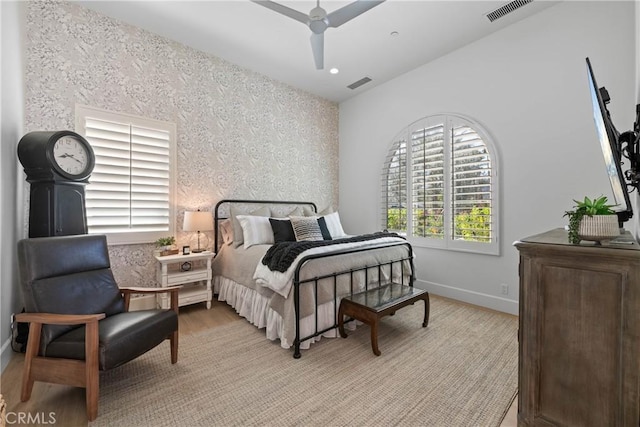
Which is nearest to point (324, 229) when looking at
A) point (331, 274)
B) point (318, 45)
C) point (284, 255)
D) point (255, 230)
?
point (255, 230)

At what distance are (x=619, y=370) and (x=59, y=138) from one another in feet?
12.8

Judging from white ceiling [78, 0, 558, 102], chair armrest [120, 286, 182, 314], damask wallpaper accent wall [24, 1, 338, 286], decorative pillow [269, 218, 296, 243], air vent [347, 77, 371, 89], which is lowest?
chair armrest [120, 286, 182, 314]

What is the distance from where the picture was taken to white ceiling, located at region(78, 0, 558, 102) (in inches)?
111

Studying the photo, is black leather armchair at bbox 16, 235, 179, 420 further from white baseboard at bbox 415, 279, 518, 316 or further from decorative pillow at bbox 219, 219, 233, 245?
white baseboard at bbox 415, 279, 518, 316

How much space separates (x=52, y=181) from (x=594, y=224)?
3.67 m

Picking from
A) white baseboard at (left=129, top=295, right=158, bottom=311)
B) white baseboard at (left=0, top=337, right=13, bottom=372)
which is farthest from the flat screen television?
white baseboard at (left=129, top=295, right=158, bottom=311)

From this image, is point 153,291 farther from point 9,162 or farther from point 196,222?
point 9,162

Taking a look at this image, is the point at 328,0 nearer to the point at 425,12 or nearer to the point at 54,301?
the point at 425,12

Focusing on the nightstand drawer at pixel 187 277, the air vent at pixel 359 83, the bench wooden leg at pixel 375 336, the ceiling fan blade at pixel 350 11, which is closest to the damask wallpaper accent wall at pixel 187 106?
the nightstand drawer at pixel 187 277

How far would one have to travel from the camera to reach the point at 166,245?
3293 millimetres

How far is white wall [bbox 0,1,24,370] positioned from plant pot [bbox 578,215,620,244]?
368 cm

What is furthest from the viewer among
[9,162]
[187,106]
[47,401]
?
[187,106]

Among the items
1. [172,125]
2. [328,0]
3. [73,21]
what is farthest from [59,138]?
[328,0]

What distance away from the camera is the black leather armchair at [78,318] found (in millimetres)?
1581
